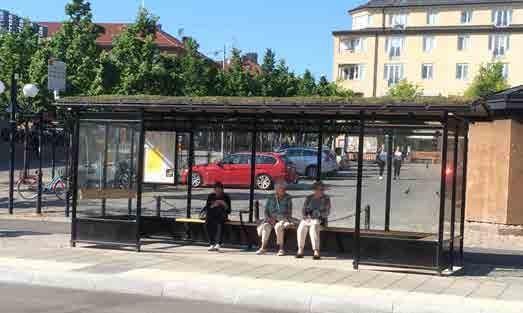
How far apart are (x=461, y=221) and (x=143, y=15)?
22.2m

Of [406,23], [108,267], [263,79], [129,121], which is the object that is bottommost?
[108,267]

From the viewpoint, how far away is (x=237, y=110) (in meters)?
12.5

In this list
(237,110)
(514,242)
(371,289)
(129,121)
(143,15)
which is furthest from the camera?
(143,15)

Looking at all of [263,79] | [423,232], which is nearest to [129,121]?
[423,232]

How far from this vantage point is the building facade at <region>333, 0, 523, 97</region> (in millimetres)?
79188

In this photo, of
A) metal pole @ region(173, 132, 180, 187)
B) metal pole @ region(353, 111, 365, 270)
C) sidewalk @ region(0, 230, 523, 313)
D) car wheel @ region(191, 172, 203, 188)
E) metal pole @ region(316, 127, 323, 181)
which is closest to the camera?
sidewalk @ region(0, 230, 523, 313)

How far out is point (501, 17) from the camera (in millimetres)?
80500

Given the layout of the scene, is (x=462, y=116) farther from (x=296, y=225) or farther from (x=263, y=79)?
(x=263, y=79)

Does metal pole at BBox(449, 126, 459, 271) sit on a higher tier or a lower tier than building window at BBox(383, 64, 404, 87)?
lower

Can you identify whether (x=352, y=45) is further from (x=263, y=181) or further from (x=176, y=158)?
(x=176, y=158)

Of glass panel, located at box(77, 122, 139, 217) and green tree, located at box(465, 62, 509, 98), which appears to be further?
green tree, located at box(465, 62, 509, 98)

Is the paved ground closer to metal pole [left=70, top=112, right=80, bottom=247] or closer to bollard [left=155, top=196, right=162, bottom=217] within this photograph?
metal pole [left=70, top=112, right=80, bottom=247]

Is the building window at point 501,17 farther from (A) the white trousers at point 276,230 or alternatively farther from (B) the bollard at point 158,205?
(A) the white trousers at point 276,230

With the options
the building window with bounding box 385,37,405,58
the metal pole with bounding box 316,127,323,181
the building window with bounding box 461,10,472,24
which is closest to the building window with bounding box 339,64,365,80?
the building window with bounding box 385,37,405,58
